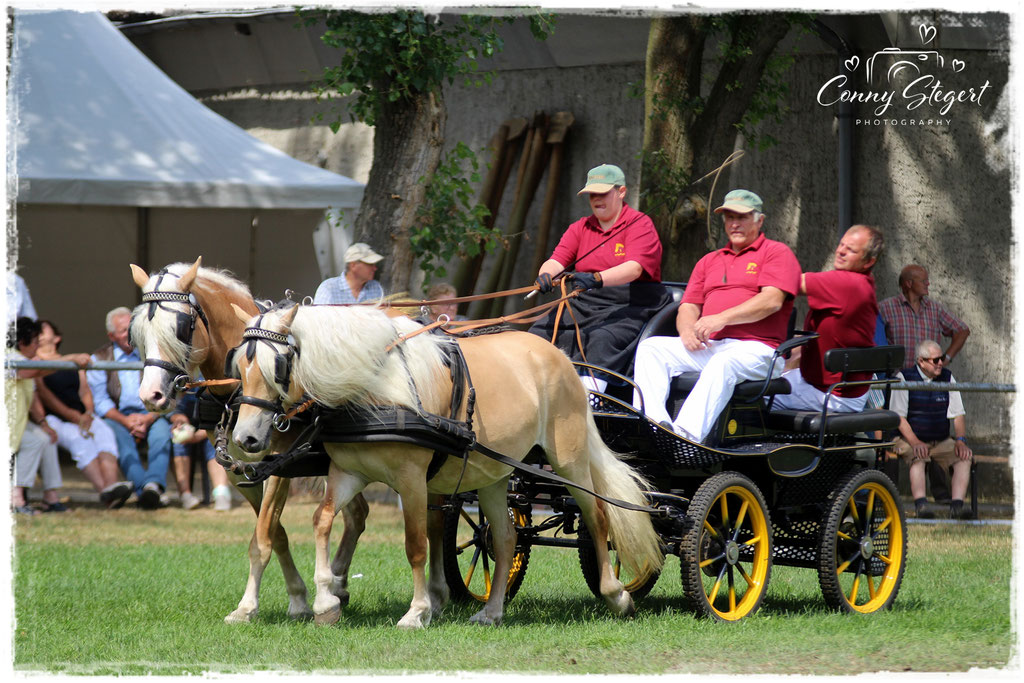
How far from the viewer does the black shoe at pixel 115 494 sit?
31.2 ft

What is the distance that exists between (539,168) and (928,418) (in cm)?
503

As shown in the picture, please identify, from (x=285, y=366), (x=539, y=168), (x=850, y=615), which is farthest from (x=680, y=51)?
(x=285, y=366)

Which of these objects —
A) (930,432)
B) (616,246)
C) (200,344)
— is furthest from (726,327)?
(930,432)

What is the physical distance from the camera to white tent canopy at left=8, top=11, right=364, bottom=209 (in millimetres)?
10281

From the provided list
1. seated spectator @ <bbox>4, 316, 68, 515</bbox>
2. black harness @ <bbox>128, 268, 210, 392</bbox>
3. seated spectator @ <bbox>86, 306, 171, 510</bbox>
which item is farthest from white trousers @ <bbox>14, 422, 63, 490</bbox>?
black harness @ <bbox>128, 268, 210, 392</bbox>

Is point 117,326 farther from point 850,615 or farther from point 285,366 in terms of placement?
point 850,615

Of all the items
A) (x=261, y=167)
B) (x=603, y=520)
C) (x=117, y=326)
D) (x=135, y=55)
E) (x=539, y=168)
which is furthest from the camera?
(x=539, y=168)

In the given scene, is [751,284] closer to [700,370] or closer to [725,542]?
[700,370]

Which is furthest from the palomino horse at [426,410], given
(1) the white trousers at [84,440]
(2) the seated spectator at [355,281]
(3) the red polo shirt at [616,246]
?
(1) the white trousers at [84,440]

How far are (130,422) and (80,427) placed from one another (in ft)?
1.36

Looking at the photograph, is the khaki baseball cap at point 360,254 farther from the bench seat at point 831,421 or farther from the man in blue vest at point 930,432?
the man in blue vest at point 930,432

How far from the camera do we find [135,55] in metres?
11.9

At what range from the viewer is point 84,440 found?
959 centimetres

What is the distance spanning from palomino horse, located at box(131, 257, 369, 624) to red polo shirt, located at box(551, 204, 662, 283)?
5.79 ft
